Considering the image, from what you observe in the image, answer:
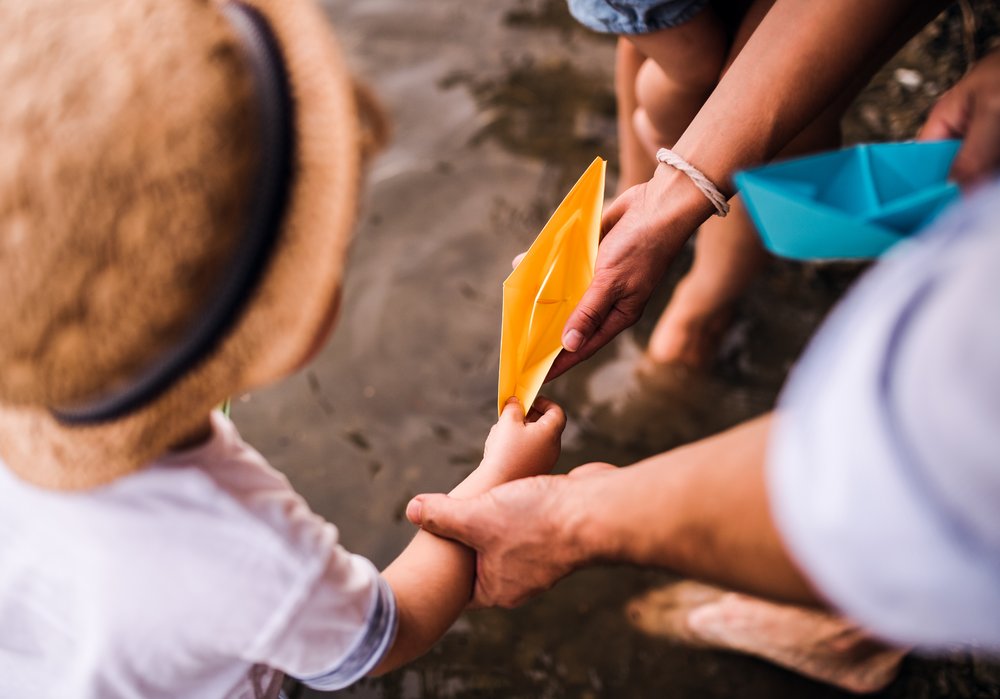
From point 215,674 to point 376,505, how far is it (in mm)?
779

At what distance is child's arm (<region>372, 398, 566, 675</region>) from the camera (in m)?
1.01

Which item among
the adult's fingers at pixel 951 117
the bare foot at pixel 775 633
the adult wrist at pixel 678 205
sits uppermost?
the adult's fingers at pixel 951 117

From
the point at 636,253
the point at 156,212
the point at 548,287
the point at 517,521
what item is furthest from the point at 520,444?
the point at 156,212

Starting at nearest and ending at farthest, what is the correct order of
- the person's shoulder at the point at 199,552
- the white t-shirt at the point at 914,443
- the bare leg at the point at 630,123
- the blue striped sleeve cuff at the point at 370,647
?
the white t-shirt at the point at 914,443
the person's shoulder at the point at 199,552
the blue striped sleeve cuff at the point at 370,647
the bare leg at the point at 630,123

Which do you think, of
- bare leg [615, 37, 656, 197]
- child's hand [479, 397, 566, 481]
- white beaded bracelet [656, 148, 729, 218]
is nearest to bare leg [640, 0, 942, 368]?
bare leg [615, 37, 656, 197]

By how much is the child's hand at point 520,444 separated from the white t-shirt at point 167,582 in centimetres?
38

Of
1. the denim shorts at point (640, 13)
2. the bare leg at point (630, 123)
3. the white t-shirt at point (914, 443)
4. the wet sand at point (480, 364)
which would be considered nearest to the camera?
the white t-shirt at point (914, 443)

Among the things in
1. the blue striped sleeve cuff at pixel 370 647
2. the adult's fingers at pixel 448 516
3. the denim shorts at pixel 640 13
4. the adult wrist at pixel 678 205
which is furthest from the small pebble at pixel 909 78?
the blue striped sleeve cuff at pixel 370 647

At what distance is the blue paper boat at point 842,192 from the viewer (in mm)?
854

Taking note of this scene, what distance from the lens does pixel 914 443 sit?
57cm

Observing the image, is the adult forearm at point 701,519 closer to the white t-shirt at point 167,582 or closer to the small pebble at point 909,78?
the white t-shirt at point 167,582

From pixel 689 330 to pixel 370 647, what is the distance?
3.99 feet

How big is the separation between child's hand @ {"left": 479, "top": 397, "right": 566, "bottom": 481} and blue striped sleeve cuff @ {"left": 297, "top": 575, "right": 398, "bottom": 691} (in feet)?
1.05

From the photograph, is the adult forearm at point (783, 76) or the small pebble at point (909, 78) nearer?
the adult forearm at point (783, 76)
